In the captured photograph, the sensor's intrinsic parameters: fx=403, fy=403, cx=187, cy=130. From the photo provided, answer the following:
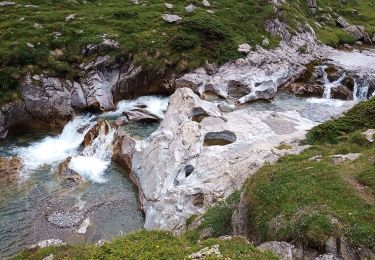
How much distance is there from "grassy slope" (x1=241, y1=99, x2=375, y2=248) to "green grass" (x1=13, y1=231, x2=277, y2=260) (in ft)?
7.00

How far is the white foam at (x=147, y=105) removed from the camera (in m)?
42.5

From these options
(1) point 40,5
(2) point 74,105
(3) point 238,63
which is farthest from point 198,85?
(1) point 40,5

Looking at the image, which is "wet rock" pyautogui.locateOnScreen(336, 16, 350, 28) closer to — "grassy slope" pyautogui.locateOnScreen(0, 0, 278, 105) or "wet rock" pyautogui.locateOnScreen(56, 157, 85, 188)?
"grassy slope" pyautogui.locateOnScreen(0, 0, 278, 105)

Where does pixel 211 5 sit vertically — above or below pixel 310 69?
above

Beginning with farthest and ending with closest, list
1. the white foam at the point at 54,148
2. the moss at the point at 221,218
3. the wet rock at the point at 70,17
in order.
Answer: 1. the wet rock at the point at 70,17
2. the white foam at the point at 54,148
3. the moss at the point at 221,218

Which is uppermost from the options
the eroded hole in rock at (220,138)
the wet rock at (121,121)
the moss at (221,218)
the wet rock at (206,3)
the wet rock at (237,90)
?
the wet rock at (206,3)

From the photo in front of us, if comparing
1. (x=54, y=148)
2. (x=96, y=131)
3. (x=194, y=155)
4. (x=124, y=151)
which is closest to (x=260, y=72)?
(x=96, y=131)

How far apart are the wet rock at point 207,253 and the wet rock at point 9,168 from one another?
21.9 meters

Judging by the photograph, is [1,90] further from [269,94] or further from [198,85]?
[269,94]

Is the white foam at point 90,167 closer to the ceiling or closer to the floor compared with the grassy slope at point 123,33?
closer to the floor

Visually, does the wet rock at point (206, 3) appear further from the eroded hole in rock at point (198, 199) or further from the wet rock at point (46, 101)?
the eroded hole in rock at point (198, 199)

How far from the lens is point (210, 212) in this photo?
20984 millimetres

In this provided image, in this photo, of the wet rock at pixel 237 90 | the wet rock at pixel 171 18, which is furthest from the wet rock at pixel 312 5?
the wet rock at pixel 237 90

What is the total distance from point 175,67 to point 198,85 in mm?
3837
